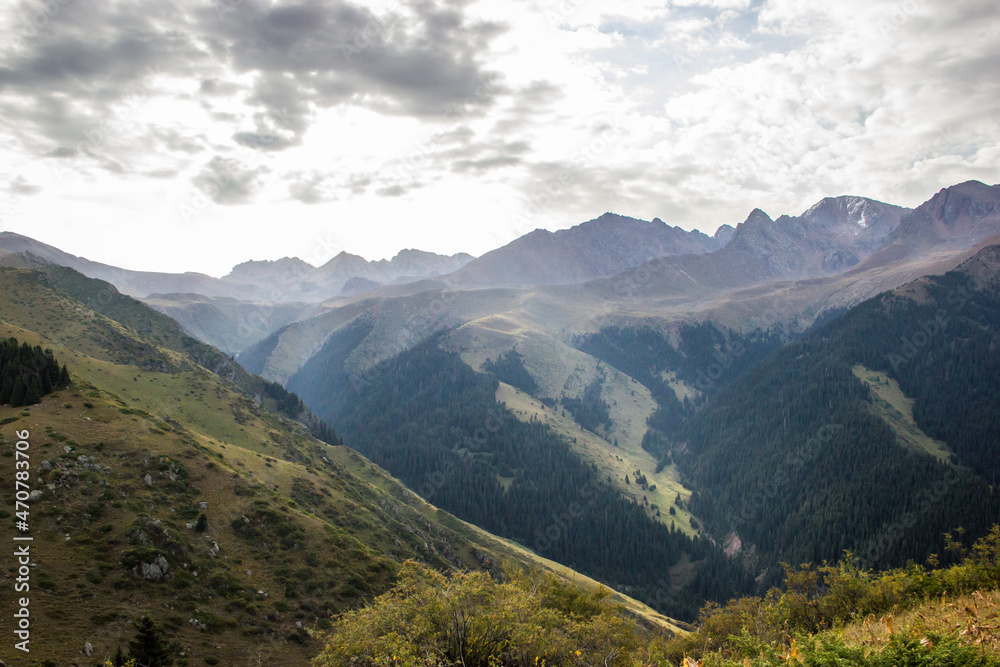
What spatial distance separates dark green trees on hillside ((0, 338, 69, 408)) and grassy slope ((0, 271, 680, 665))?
6.31 feet

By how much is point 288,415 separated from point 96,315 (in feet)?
229

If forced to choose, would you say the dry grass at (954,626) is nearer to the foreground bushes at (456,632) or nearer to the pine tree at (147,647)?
the foreground bushes at (456,632)

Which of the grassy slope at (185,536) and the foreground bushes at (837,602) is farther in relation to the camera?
the foreground bushes at (837,602)

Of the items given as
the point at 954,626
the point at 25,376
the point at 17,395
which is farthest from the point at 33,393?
the point at 954,626

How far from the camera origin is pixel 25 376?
213 ft

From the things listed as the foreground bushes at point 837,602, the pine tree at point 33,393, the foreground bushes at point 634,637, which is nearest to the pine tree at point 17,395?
the pine tree at point 33,393

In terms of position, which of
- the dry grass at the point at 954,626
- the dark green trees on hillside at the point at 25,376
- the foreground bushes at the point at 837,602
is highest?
the dark green trees on hillside at the point at 25,376

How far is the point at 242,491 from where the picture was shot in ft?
222

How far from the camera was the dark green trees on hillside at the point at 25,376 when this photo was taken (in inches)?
2483

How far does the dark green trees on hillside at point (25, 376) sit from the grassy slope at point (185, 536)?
1924mm

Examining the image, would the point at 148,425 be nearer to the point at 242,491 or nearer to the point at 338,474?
the point at 242,491

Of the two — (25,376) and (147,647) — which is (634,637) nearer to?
(147,647)

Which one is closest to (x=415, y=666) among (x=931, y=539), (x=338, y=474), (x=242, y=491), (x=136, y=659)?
(x=136, y=659)

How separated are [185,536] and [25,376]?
3621 cm
